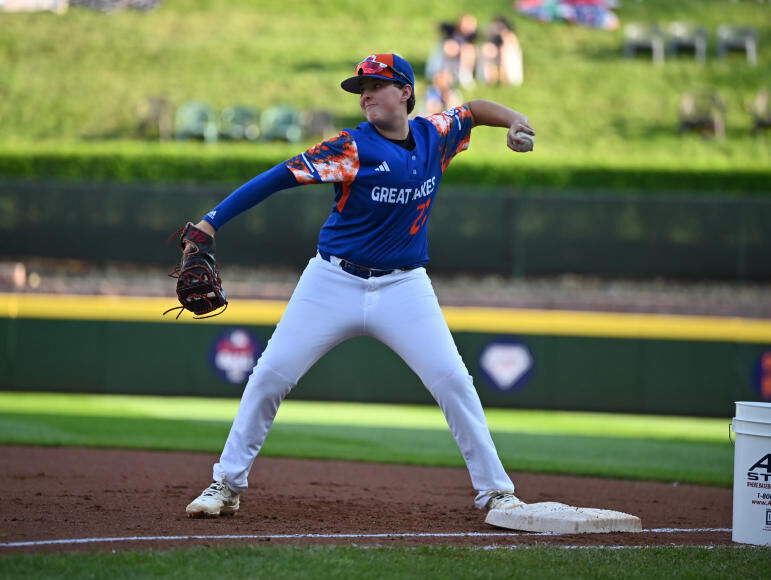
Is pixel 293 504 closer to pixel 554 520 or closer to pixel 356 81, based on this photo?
pixel 554 520

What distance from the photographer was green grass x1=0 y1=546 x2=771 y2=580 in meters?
3.43

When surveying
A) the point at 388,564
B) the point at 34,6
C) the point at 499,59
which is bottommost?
the point at 388,564

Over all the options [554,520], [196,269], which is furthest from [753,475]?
[196,269]

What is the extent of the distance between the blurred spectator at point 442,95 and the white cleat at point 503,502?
1453cm

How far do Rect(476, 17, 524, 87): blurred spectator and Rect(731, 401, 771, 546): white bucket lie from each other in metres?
19.3

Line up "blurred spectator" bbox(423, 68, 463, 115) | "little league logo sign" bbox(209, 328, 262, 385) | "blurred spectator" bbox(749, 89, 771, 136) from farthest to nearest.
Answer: "blurred spectator" bbox(749, 89, 771, 136)
"blurred spectator" bbox(423, 68, 463, 115)
"little league logo sign" bbox(209, 328, 262, 385)

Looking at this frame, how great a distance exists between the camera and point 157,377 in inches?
490

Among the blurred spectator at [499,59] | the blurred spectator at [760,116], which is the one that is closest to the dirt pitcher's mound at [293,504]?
the blurred spectator at [760,116]

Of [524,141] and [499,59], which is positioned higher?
[499,59]

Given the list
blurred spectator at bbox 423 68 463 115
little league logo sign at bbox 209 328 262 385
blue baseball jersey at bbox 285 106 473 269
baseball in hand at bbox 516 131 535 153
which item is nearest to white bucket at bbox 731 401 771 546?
baseball in hand at bbox 516 131 535 153

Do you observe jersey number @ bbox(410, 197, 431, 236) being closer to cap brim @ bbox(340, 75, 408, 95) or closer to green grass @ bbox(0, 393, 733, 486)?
cap brim @ bbox(340, 75, 408, 95)

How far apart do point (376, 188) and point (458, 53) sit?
18640 mm

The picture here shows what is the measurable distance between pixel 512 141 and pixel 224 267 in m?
11.6

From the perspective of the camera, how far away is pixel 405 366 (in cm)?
1221
